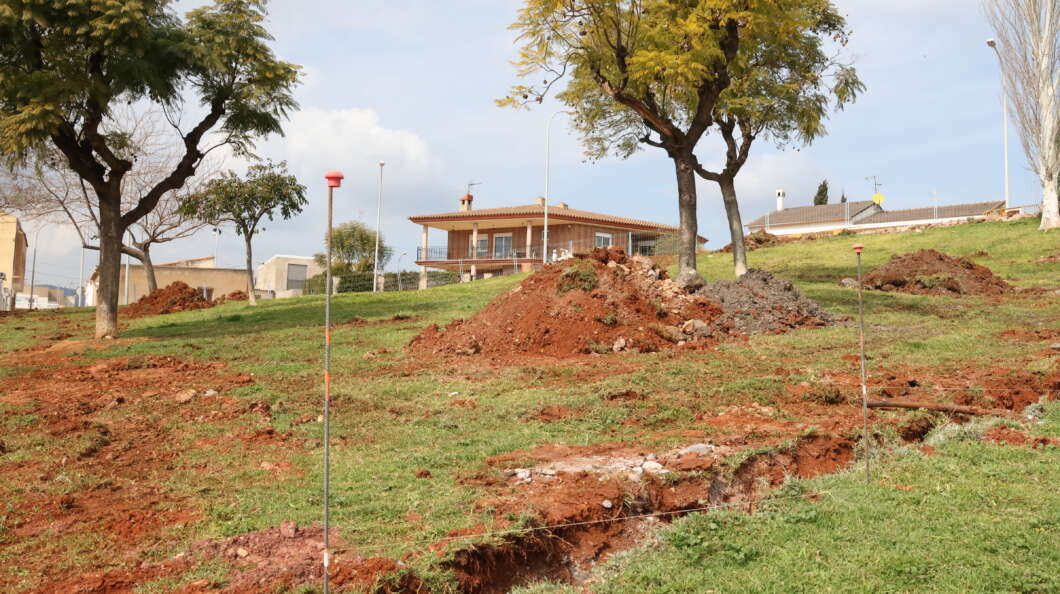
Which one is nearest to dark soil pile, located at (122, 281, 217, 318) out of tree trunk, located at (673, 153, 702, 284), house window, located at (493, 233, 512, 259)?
tree trunk, located at (673, 153, 702, 284)

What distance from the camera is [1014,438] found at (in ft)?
20.6

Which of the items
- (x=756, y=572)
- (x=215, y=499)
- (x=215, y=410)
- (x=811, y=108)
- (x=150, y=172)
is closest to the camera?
(x=756, y=572)

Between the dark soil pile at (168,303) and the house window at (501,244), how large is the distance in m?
22.2

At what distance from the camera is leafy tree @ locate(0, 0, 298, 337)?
14.9 metres

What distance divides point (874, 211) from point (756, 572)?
67050 millimetres

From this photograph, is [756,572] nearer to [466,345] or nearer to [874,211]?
[466,345]

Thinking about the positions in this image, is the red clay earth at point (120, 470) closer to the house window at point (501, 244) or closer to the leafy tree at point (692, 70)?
the leafy tree at point (692, 70)

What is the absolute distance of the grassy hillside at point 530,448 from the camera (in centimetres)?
416

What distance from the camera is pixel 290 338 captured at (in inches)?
624

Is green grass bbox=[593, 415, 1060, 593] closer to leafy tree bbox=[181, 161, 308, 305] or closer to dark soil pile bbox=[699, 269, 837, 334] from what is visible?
dark soil pile bbox=[699, 269, 837, 334]

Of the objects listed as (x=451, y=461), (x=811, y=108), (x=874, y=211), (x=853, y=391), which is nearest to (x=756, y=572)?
(x=451, y=461)

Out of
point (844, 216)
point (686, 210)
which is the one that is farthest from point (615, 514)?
point (844, 216)

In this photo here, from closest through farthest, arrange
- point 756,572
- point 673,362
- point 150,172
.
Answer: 1. point 756,572
2. point 673,362
3. point 150,172

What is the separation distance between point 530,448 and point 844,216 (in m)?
60.5
